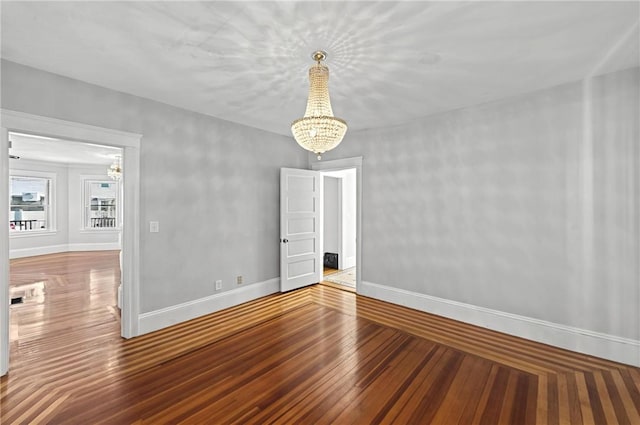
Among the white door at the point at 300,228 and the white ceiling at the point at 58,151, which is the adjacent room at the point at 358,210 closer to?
the white door at the point at 300,228

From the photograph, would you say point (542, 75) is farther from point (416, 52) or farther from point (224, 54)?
point (224, 54)

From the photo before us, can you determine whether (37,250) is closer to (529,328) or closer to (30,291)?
(30,291)

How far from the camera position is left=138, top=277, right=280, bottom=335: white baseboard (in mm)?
3297

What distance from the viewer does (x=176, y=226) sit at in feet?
A: 11.7

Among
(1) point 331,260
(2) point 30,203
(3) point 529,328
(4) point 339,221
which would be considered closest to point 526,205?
(3) point 529,328

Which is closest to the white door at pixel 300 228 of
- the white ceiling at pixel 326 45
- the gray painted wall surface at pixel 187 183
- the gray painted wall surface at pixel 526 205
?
the gray painted wall surface at pixel 187 183

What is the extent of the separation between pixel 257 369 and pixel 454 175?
125 inches

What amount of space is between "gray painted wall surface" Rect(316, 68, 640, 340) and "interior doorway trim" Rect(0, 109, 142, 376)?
324 cm

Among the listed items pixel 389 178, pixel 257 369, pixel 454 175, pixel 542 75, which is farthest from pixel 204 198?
pixel 542 75

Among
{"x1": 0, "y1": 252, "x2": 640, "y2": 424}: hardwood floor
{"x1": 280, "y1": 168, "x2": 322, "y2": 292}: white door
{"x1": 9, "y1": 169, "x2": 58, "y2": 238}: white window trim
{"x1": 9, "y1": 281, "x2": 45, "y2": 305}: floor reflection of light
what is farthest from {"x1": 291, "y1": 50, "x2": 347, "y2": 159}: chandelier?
{"x1": 9, "y1": 169, "x2": 58, "y2": 238}: white window trim

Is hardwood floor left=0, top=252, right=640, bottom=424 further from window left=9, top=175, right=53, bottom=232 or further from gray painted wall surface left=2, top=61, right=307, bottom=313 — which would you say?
window left=9, top=175, right=53, bottom=232

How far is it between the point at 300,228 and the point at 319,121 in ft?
10.0

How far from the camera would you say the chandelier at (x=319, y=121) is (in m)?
2.17

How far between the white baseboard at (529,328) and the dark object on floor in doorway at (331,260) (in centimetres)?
228
